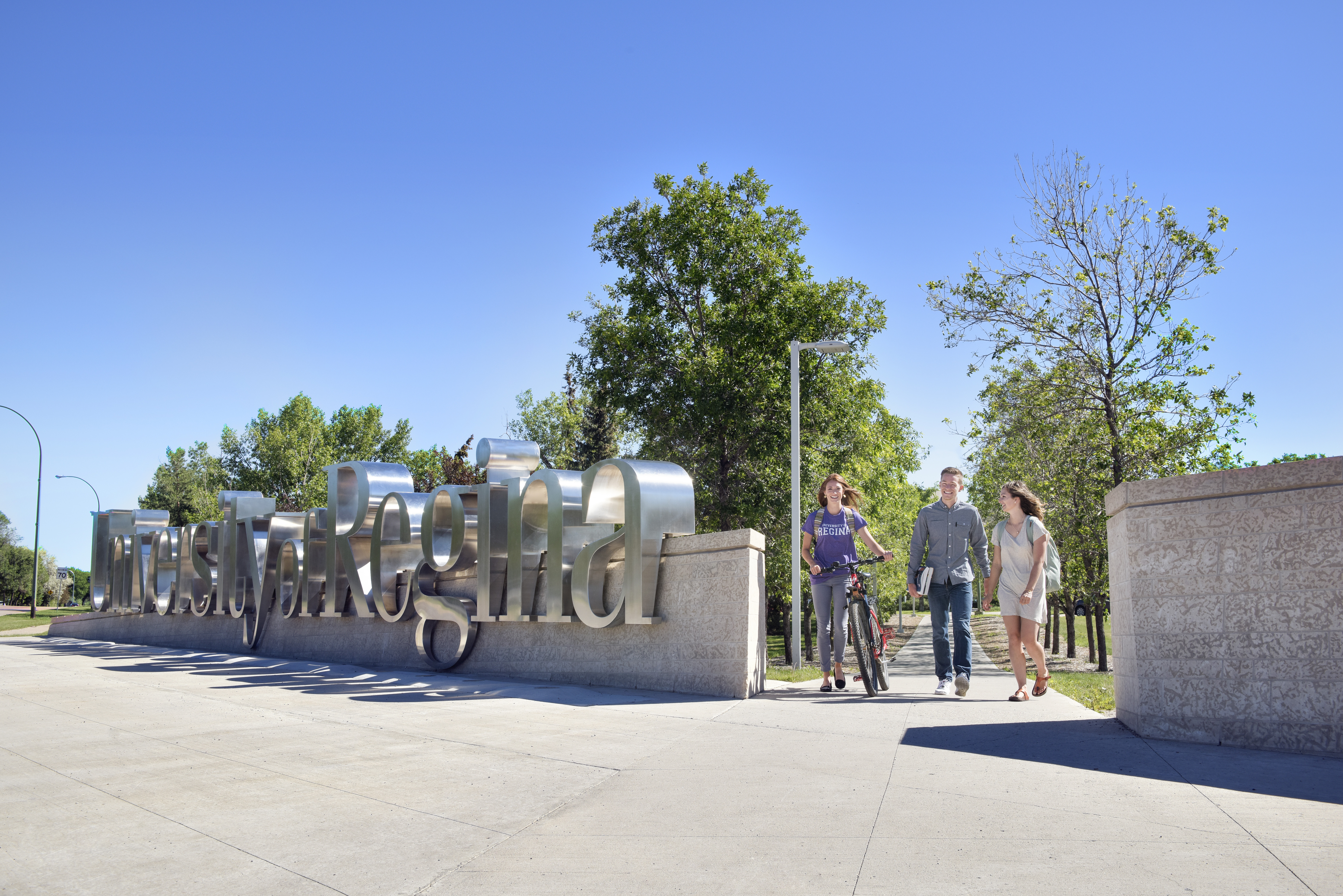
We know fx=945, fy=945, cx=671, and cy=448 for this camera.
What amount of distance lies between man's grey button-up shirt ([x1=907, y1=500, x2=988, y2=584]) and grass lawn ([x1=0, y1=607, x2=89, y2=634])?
32697mm

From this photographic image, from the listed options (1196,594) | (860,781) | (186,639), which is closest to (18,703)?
(860,781)

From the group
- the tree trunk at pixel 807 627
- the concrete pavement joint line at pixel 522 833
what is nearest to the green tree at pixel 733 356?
the tree trunk at pixel 807 627

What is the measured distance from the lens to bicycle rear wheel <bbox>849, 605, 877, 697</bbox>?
320 inches

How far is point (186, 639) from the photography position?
65.2 ft

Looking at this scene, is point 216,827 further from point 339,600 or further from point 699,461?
point 699,461

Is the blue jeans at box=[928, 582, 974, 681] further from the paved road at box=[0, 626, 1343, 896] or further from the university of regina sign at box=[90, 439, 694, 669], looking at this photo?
the university of regina sign at box=[90, 439, 694, 669]

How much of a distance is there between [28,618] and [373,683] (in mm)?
35974

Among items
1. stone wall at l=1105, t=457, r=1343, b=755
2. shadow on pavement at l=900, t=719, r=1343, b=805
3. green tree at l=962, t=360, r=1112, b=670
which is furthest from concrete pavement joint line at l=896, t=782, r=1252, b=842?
green tree at l=962, t=360, r=1112, b=670

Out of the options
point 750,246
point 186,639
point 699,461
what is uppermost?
point 750,246

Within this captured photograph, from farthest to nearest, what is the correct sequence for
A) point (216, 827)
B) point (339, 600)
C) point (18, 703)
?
point (339, 600) → point (18, 703) → point (216, 827)

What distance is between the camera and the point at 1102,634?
1972 centimetres

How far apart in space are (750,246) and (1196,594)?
18.7m

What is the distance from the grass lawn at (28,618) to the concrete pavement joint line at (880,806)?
33.4 meters

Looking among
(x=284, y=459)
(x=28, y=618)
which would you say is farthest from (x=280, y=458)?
(x=28, y=618)
